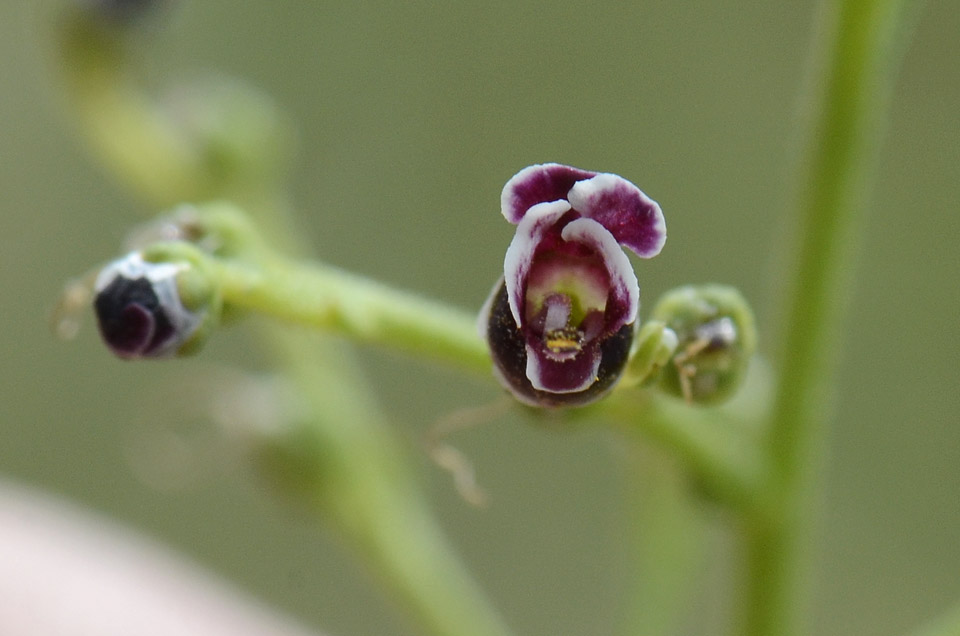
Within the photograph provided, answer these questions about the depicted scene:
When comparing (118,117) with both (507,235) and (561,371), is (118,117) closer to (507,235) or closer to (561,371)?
(561,371)

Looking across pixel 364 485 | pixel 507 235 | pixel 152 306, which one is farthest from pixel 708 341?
pixel 507 235

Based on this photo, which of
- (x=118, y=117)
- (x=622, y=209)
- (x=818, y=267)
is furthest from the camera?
(x=118, y=117)

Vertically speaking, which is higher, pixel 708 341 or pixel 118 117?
pixel 118 117

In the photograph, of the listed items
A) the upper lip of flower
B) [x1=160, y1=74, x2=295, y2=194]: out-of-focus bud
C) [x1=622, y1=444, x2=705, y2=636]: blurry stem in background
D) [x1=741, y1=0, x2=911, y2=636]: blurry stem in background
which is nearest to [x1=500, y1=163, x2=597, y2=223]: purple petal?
the upper lip of flower

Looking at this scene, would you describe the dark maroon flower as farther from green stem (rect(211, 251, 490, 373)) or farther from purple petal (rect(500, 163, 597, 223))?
purple petal (rect(500, 163, 597, 223))

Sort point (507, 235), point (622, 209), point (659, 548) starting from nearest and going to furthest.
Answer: point (622, 209), point (659, 548), point (507, 235)

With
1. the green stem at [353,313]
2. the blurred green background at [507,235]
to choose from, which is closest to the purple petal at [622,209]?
the green stem at [353,313]
